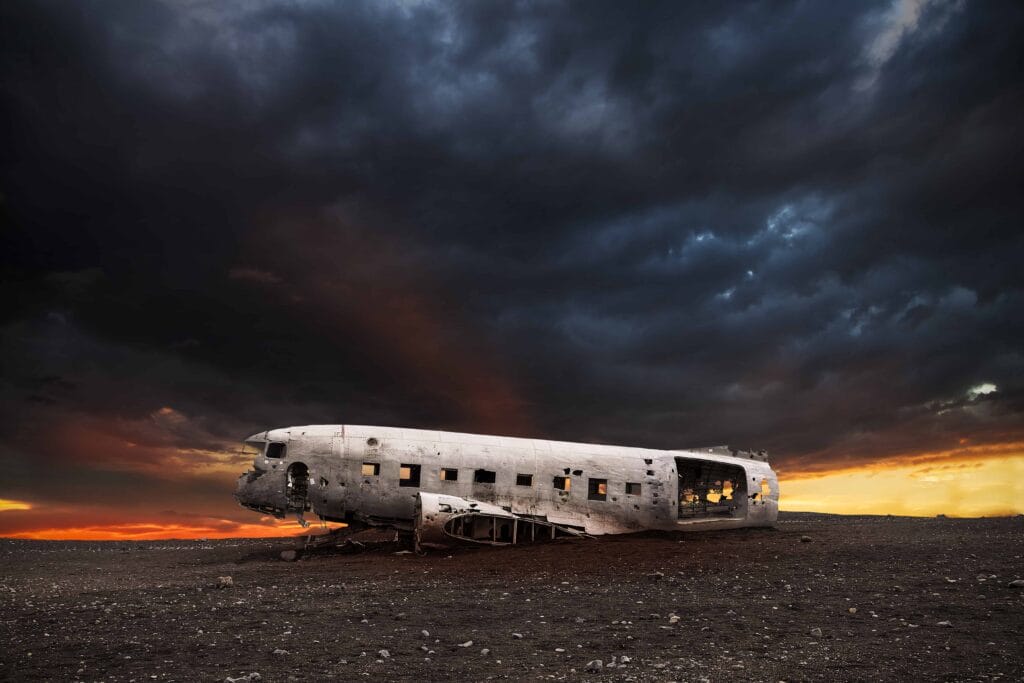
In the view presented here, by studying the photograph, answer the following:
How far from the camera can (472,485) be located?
86.2ft

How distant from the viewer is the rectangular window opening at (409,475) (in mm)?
25891

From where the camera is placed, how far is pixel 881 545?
2172 centimetres

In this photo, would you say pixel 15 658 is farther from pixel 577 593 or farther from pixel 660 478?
pixel 660 478

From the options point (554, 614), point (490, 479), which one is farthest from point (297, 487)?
point (554, 614)

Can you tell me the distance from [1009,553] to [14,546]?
41.0m

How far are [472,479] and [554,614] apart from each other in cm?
1214

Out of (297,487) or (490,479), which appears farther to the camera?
(490,479)

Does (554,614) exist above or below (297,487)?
below

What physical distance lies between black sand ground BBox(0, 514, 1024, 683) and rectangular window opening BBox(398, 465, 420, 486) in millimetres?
2948

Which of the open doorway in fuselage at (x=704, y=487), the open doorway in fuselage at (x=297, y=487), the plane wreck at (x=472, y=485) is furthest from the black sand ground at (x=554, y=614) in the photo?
the open doorway in fuselage at (x=704, y=487)

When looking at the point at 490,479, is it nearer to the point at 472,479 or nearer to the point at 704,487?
the point at 472,479

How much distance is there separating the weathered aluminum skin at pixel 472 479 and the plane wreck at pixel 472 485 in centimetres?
4

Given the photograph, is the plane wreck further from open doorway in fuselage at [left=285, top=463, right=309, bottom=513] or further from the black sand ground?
the black sand ground

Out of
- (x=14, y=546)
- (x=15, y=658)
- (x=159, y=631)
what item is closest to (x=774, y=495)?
(x=159, y=631)
